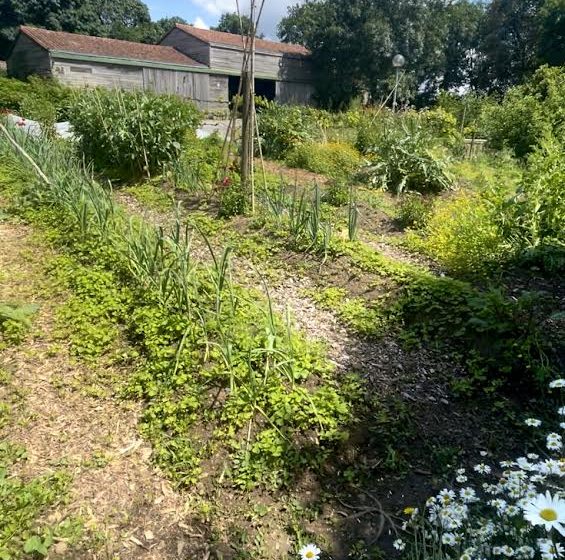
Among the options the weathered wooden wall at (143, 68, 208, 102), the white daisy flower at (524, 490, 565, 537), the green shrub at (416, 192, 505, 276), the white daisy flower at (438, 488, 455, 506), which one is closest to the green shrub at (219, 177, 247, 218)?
the green shrub at (416, 192, 505, 276)

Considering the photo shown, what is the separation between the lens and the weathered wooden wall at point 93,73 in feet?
63.1

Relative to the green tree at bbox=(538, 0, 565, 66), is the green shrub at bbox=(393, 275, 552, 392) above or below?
below

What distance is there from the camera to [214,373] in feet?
8.08

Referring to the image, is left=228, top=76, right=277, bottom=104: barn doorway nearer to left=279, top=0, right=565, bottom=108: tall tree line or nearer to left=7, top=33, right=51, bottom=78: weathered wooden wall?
left=279, top=0, right=565, bottom=108: tall tree line

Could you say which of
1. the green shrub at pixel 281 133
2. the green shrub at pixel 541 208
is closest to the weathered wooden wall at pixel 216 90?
the green shrub at pixel 281 133

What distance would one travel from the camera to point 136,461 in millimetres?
2164

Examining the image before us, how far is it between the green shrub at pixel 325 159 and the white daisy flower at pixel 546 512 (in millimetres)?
6572

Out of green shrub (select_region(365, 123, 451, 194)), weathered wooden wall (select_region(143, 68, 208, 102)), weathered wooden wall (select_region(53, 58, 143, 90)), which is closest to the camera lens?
green shrub (select_region(365, 123, 451, 194))

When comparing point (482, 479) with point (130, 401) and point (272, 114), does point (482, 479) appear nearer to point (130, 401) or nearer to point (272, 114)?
point (130, 401)

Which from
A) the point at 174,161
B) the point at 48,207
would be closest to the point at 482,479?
the point at 48,207

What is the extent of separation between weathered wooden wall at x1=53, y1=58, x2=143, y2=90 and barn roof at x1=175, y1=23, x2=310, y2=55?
542 cm

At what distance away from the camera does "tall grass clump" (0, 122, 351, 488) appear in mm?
2158

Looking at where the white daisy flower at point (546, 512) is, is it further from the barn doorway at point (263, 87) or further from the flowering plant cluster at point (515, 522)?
the barn doorway at point (263, 87)

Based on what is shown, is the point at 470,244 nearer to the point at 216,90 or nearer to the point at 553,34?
the point at 216,90
